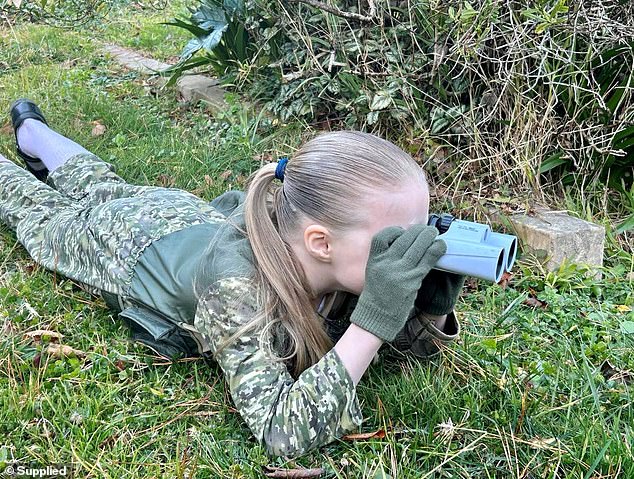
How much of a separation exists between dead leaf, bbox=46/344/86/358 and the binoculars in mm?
1187

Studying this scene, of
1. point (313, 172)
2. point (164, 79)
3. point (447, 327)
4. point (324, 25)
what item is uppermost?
point (313, 172)

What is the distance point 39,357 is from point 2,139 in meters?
2.03

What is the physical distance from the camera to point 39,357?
7.07 ft

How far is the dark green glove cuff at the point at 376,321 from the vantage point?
A: 1760 millimetres

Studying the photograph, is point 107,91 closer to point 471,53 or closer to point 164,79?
point 164,79

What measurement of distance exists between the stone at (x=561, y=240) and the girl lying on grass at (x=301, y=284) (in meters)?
0.89

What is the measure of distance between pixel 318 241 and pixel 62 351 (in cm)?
91

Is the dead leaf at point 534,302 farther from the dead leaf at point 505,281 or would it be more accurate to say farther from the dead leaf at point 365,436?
the dead leaf at point 365,436

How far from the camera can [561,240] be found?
9.14 ft

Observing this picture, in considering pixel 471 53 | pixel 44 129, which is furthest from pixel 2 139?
pixel 471 53

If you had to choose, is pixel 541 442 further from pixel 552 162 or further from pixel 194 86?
pixel 194 86

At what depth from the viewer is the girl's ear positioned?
1911mm

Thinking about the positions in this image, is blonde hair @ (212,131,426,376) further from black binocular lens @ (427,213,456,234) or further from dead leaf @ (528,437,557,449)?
dead leaf @ (528,437,557,449)

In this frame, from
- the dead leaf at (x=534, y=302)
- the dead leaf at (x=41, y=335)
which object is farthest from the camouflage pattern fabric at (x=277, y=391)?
the dead leaf at (x=534, y=302)
